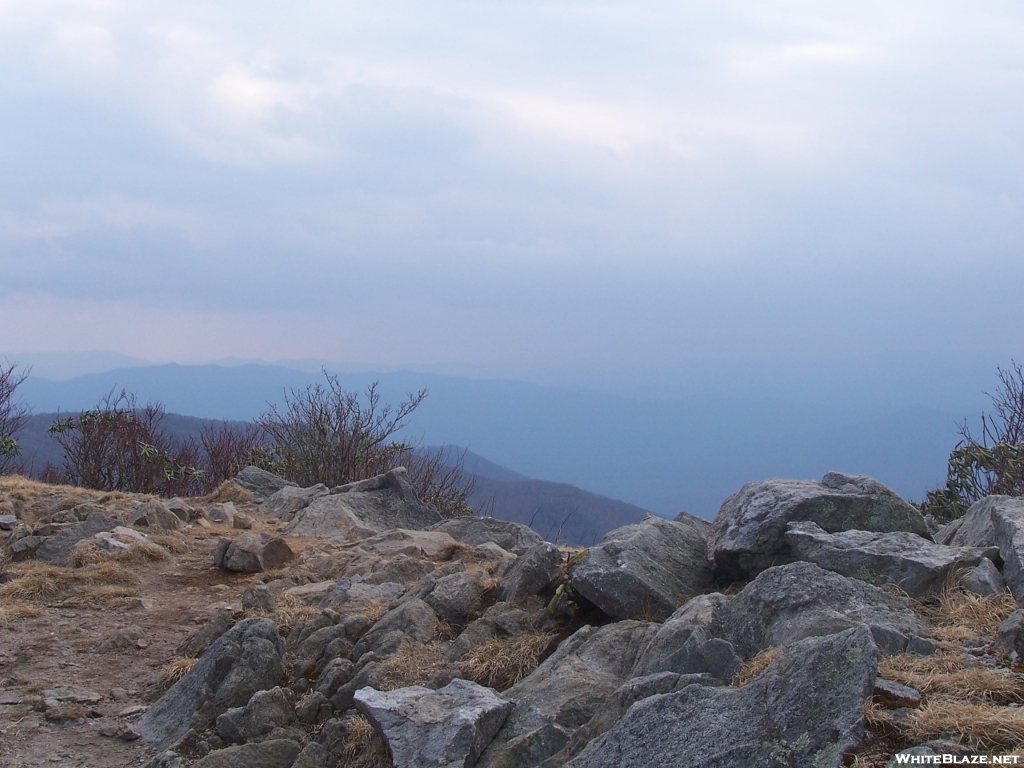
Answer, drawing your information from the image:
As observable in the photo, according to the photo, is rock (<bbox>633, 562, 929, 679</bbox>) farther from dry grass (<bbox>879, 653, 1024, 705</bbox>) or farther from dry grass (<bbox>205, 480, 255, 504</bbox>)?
dry grass (<bbox>205, 480, 255, 504</bbox>)

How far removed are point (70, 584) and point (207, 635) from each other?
2351 mm

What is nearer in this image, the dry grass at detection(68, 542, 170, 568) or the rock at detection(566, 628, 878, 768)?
the rock at detection(566, 628, 878, 768)

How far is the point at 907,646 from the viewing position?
418 cm

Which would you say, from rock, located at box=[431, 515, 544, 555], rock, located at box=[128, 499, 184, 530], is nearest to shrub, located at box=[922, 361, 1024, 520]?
rock, located at box=[431, 515, 544, 555]

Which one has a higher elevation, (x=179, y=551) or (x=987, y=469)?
(x=987, y=469)

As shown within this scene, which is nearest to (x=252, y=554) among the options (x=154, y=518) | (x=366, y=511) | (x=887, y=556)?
(x=154, y=518)

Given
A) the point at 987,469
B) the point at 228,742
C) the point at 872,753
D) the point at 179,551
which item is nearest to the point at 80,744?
the point at 228,742

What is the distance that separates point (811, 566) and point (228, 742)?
143 inches

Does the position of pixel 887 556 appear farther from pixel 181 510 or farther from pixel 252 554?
pixel 181 510

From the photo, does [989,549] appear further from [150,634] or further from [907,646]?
[150,634]

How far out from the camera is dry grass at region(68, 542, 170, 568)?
879 centimetres

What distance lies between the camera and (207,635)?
6836 mm

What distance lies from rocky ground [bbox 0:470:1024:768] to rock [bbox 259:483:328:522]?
3.28m

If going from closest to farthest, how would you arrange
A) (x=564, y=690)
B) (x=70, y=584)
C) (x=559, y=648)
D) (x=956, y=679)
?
(x=956, y=679) → (x=564, y=690) → (x=559, y=648) → (x=70, y=584)
